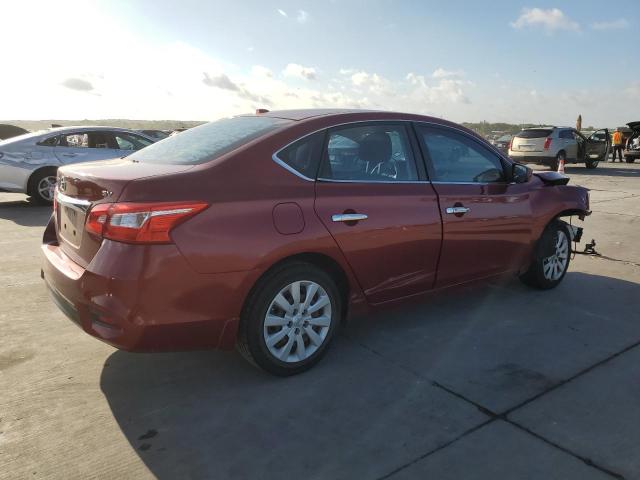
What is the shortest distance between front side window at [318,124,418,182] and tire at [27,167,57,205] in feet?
25.8

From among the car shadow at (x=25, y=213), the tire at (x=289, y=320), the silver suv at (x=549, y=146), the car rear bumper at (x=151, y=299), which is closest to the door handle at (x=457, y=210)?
the tire at (x=289, y=320)

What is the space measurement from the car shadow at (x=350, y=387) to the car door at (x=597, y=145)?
18091 mm

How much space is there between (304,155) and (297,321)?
1032 mm

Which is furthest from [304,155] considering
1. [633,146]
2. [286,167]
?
[633,146]

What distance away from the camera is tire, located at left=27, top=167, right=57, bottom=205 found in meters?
9.62

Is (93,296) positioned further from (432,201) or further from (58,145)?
(58,145)

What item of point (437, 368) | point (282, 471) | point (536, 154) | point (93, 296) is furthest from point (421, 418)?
point (536, 154)

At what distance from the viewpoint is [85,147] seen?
10109 millimetres

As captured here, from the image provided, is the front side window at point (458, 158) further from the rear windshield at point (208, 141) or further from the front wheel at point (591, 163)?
the front wheel at point (591, 163)

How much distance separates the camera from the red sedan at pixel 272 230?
9.16ft

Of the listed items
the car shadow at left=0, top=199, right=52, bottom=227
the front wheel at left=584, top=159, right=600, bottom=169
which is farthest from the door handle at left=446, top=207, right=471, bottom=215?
the front wheel at left=584, top=159, right=600, bottom=169

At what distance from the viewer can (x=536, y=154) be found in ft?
61.5

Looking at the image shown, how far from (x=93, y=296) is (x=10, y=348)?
1.39 m

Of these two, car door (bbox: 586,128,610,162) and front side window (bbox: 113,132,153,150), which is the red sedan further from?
car door (bbox: 586,128,610,162)
